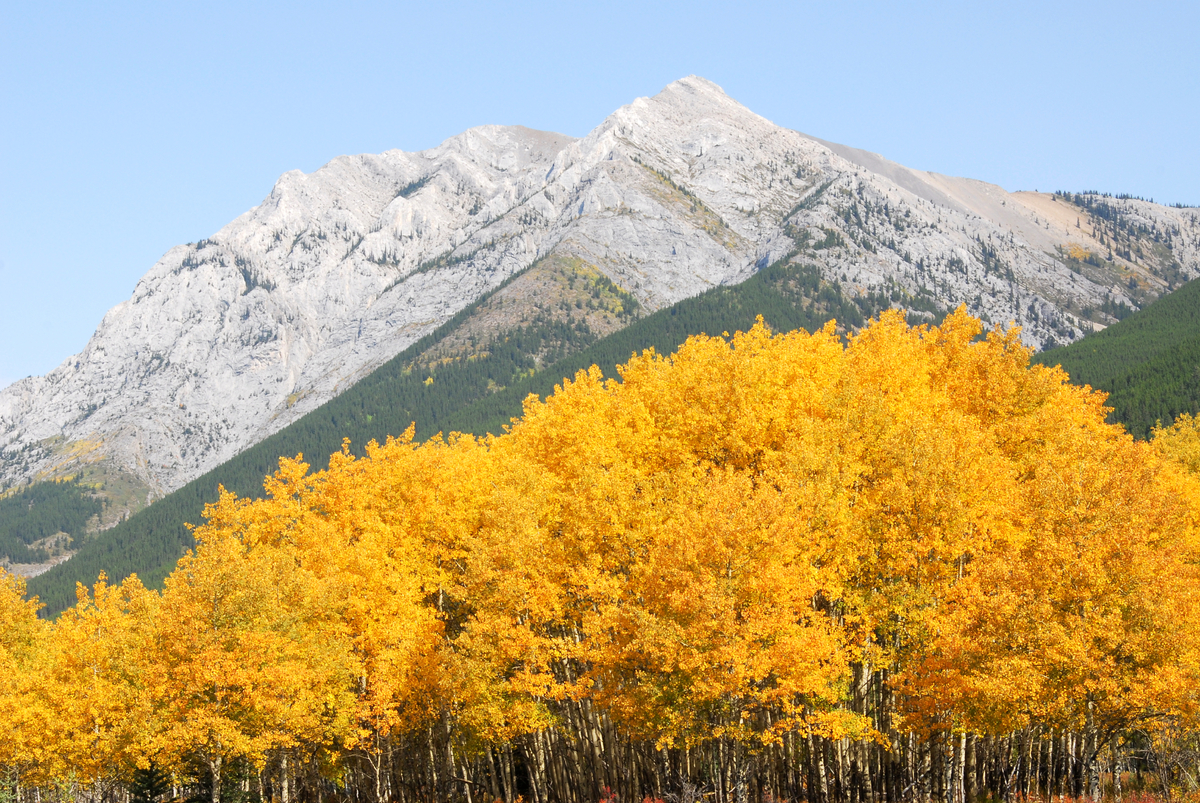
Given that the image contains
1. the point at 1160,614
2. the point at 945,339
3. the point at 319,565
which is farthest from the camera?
the point at 945,339

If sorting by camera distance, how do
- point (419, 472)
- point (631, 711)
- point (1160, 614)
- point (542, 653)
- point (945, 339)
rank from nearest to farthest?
1. point (1160, 614)
2. point (631, 711)
3. point (542, 653)
4. point (419, 472)
5. point (945, 339)

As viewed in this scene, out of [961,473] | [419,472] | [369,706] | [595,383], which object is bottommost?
[369,706]

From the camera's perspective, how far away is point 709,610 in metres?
32.1

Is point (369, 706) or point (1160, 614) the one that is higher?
point (1160, 614)

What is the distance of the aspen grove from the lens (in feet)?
102

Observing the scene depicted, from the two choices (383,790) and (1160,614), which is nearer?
(1160,614)

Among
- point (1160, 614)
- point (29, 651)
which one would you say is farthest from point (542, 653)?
point (29, 651)

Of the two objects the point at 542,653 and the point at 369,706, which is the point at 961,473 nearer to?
the point at 542,653

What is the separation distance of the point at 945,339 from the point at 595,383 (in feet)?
80.3

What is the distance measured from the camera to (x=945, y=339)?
60844 mm

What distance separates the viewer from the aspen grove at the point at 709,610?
102ft

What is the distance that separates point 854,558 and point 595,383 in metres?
24.8

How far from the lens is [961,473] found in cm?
3600

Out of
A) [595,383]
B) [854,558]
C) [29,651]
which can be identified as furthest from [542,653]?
[29,651]
